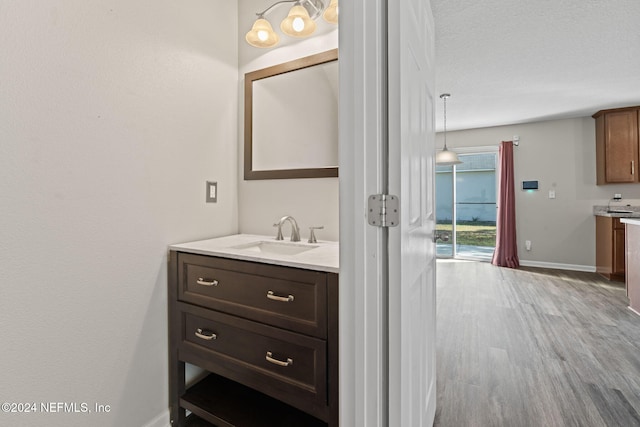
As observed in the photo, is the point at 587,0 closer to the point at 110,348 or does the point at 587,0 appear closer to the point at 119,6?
the point at 119,6

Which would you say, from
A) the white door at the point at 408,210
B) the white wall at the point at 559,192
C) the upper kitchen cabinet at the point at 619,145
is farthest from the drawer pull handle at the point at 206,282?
the upper kitchen cabinet at the point at 619,145

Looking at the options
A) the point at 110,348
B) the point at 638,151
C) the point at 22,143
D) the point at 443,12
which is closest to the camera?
the point at 22,143

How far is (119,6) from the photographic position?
4.33ft

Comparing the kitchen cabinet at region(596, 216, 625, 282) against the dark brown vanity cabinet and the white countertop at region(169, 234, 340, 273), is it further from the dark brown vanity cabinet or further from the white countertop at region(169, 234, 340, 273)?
the dark brown vanity cabinet

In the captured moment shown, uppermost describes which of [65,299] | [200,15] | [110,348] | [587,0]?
[587,0]

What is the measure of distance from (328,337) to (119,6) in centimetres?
163

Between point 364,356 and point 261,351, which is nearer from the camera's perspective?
point 364,356

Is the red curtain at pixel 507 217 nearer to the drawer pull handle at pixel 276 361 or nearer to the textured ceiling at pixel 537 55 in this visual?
the textured ceiling at pixel 537 55

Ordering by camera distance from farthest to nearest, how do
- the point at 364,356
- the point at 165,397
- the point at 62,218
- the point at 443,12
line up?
1. the point at 443,12
2. the point at 165,397
3. the point at 62,218
4. the point at 364,356

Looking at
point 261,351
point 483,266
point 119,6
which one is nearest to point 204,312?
point 261,351

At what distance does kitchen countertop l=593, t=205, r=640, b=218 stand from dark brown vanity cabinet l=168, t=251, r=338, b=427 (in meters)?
4.92

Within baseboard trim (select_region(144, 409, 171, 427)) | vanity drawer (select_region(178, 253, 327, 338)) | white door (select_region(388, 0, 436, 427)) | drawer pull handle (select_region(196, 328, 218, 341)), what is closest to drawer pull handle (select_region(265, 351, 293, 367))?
vanity drawer (select_region(178, 253, 327, 338))

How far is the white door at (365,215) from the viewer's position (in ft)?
2.70

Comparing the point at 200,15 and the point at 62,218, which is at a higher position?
the point at 200,15
